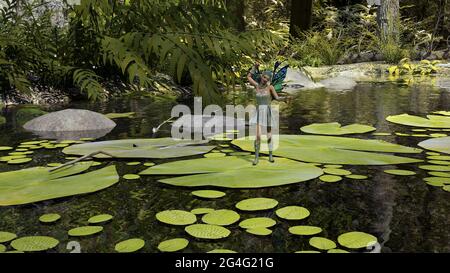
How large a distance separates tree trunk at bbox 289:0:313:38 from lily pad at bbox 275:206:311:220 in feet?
35.4

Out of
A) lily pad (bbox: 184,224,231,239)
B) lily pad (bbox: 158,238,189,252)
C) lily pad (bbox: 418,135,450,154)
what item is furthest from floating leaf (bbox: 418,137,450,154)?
lily pad (bbox: 158,238,189,252)

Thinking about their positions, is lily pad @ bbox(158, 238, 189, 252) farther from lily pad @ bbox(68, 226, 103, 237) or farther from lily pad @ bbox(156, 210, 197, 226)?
lily pad @ bbox(68, 226, 103, 237)

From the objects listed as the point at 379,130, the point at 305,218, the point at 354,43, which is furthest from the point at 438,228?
the point at 354,43

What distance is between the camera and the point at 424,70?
9.51m

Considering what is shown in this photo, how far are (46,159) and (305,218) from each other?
1.67m

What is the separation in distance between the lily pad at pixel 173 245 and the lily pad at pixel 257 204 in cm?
37

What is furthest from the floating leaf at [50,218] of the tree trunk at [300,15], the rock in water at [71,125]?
the tree trunk at [300,15]

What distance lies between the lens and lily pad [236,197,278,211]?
1.90 metres

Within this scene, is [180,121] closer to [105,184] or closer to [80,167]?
[80,167]

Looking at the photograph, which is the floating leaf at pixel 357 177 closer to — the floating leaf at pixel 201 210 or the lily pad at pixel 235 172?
the lily pad at pixel 235 172

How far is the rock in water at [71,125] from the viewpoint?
3697 millimetres

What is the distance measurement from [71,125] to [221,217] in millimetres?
2351

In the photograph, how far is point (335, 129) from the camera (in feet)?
11.7

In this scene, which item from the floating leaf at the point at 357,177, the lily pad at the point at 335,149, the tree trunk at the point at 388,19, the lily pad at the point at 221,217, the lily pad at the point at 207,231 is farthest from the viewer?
the tree trunk at the point at 388,19
